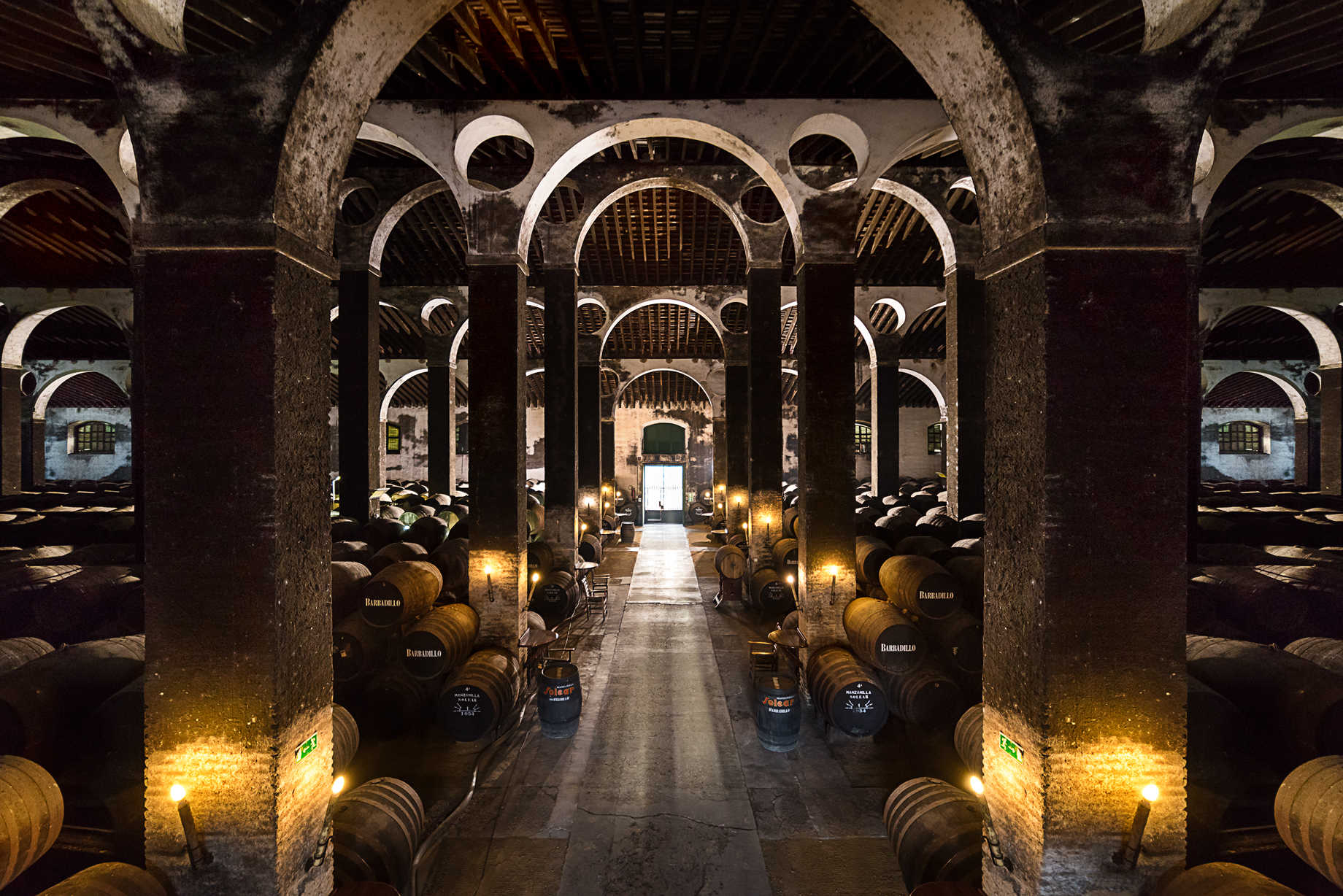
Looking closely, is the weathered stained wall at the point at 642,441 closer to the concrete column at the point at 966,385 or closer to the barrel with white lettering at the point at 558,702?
the concrete column at the point at 966,385

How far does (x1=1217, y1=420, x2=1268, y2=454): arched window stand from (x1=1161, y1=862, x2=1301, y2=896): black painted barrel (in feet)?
108

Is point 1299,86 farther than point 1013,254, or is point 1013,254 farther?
point 1299,86

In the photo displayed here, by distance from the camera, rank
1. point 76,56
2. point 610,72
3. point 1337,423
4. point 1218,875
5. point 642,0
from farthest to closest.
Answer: point 1337,423, point 610,72, point 76,56, point 642,0, point 1218,875

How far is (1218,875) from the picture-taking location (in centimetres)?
343

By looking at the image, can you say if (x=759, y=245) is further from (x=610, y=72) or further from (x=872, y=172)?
(x=610, y=72)

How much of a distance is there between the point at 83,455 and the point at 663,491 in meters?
26.6

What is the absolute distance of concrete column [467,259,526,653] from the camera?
8.55 meters

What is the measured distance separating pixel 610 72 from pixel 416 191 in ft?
16.3

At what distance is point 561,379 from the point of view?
480 inches

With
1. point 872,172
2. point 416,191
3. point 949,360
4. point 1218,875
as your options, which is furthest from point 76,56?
point 949,360

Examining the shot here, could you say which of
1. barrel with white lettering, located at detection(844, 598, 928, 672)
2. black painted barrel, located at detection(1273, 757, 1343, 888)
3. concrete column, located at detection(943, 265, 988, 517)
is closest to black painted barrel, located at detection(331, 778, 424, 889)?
barrel with white lettering, located at detection(844, 598, 928, 672)

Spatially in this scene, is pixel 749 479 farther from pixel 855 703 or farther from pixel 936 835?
pixel 936 835

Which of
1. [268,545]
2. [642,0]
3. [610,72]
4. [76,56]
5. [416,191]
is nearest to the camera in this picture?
[268,545]

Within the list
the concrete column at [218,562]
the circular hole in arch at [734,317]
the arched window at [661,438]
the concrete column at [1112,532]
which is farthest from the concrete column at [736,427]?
the concrete column at [218,562]
